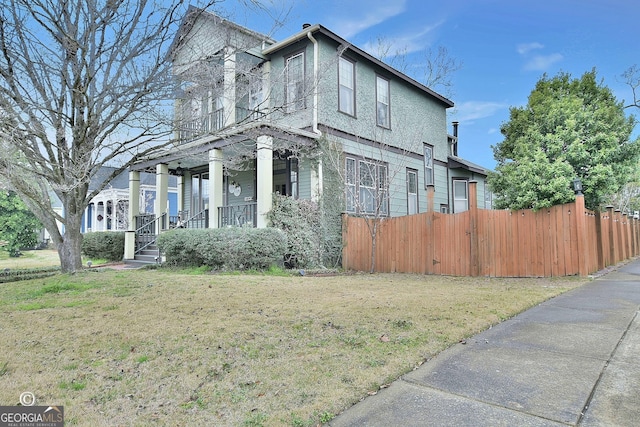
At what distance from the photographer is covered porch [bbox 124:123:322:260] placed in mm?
11000

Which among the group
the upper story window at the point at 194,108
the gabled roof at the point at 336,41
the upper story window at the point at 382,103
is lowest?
the upper story window at the point at 194,108

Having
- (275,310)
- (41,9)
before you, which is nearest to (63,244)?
(41,9)

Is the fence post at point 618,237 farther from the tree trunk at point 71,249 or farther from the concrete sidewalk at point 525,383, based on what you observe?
the tree trunk at point 71,249

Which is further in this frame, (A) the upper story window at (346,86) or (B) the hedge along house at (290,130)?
(A) the upper story window at (346,86)

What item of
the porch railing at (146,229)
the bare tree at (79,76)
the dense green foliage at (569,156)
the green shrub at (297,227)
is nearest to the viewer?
the bare tree at (79,76)

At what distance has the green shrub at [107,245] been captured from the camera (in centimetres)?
1568

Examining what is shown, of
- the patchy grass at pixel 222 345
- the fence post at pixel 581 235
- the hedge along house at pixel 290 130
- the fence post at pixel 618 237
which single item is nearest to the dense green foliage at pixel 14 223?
the hedge along house at pixel 290 130

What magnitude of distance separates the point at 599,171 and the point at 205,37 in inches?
389

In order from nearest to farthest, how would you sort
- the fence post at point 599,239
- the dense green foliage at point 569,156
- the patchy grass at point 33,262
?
the dense green foliage at point 569,156
the fence post at point 599,239
the patchy grass at point 33,262

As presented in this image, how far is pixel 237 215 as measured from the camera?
12.2m

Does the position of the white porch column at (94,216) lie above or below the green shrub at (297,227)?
above

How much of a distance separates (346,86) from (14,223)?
66.0 ft

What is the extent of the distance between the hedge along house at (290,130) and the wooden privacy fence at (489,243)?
1058 millimetres

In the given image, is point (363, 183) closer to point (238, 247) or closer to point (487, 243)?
point (487, 243)
